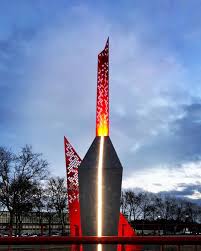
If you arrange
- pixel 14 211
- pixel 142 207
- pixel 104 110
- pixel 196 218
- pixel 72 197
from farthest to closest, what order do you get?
pixel 196 218 < pixel 142 207 < pixel 14 211 < pixel 72 197 < pixel 104 110

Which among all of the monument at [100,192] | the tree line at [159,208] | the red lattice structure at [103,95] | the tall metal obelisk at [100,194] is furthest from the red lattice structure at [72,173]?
the tree line at [159,208]

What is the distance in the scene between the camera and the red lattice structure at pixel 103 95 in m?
14.9

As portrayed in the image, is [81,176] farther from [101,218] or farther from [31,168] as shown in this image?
[31,168]

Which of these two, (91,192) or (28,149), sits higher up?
(28,149)

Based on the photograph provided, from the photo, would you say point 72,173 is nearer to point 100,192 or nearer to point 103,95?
point 103,95

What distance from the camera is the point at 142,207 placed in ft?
282

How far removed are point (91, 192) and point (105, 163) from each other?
3.40ft

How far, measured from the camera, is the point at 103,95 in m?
15.2

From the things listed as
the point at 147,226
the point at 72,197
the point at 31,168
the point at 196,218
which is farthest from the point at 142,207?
the point at 72,197

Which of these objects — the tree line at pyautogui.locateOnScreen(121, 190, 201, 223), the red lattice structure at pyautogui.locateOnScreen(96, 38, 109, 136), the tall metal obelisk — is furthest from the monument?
the tree line at pyautogui.locateOnScreen(121, 190, 201, 223)

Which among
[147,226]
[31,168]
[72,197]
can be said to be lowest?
A: [147,226]

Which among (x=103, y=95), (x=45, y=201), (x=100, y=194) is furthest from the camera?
(x=45, y=201)

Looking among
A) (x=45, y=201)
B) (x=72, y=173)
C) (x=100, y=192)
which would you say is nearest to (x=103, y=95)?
(x=100, y=192)

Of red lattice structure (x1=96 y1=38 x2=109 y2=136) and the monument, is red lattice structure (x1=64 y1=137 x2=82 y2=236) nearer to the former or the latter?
red lattice structure (x1=96 y1=38 x2=109 y2=136)
